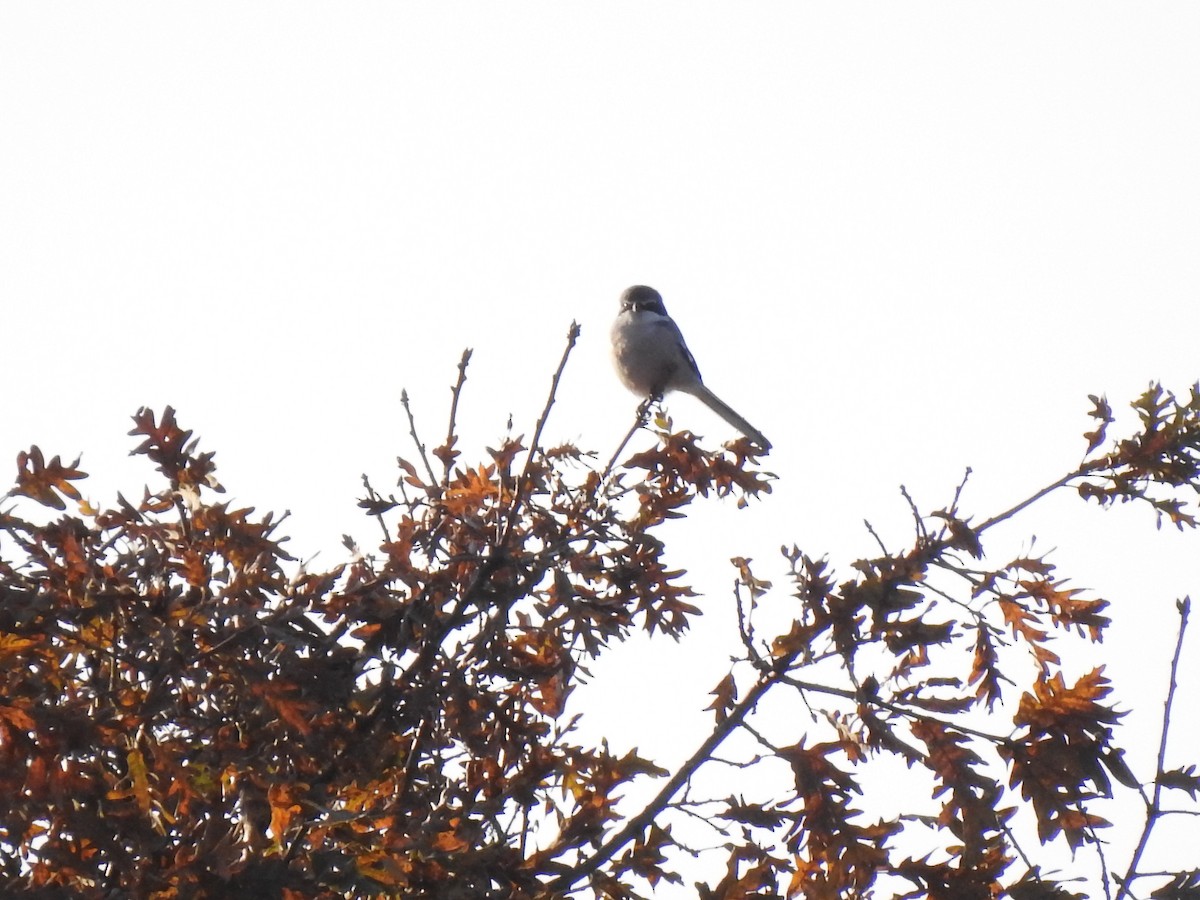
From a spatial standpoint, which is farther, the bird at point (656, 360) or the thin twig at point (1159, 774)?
the bird at point (656, 360)

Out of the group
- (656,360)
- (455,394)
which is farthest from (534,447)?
(656,360)

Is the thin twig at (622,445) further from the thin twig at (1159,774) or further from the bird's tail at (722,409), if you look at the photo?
the bird's tail at (722,409)

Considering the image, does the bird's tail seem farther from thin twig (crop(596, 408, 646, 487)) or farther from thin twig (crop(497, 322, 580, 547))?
thin twig (crop(497, 322, 580, 547))

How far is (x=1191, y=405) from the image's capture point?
3840mm

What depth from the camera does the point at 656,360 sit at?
9.34m

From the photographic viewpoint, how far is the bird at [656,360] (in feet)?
30.7

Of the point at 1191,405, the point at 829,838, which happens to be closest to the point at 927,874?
the point at 829,838

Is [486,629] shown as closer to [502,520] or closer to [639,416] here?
[502,520]

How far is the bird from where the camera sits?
9.37 meters

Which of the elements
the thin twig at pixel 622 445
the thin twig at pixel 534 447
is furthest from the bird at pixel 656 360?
the thin twig at pixel 534 447

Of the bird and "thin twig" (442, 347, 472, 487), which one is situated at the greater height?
the bird

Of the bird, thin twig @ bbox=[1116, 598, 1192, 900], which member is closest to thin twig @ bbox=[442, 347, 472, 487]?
thin twig @ bbox=[1116, 598, 1192, 900]

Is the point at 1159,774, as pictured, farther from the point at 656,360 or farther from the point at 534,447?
the point at 656,360

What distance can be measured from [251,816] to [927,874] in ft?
4.99
